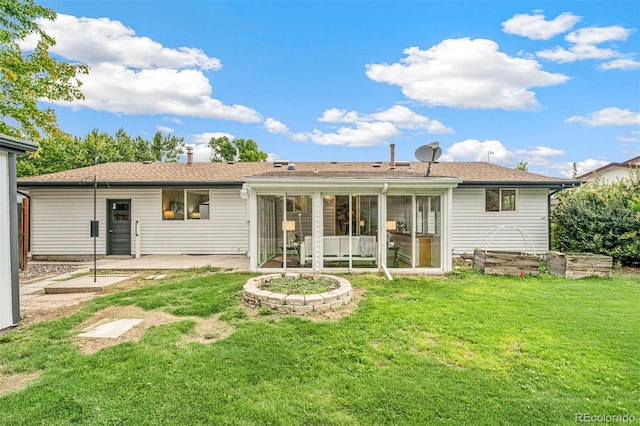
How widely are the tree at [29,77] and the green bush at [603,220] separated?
54.5ft

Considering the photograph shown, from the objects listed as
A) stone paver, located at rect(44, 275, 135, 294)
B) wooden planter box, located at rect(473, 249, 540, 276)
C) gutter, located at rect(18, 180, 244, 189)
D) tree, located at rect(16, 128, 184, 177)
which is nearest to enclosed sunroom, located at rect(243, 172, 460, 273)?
wooden planter box, located at rect(473, 249, 540, 276)

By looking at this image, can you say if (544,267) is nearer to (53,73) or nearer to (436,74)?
(436,74)

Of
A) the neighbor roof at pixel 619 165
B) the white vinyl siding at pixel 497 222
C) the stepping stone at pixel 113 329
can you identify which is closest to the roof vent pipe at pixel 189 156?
the stepping stone at pixel 113 329

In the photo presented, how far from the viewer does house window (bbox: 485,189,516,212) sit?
10.5m

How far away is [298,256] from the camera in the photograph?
7.80m

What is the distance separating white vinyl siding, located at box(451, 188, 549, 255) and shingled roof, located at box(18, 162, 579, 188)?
60cm

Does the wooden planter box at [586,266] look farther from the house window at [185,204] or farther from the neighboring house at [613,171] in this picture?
the neighboring house at [613,171]

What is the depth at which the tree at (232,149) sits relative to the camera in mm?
31594

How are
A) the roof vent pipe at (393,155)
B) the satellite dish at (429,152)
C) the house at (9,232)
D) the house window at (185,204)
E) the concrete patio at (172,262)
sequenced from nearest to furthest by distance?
the house at (9,232)
the satellite dish at (429,152)
the concrete patio at (172,262)
the house window at (185,204)
the roof vent pipe at (393,155)

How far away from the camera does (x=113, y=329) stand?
398 centimetres

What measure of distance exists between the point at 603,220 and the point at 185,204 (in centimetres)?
1378

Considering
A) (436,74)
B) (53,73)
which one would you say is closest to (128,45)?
(53,73)

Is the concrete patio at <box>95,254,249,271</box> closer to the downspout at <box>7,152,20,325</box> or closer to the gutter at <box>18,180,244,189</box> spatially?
the gutter at <box>18,180,244,189</box>

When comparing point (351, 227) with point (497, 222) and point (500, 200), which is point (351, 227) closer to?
point (497, 222)
